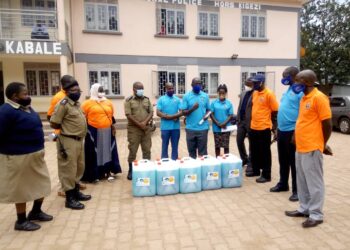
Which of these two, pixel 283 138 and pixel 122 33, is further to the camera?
pixel 122 33

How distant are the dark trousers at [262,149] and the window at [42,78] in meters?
10.4

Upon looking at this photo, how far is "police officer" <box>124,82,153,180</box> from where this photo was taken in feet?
17.8

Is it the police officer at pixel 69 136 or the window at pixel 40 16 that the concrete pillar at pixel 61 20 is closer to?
the window at pixel 40 16

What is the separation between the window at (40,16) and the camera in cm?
1234

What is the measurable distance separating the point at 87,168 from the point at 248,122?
121 inches

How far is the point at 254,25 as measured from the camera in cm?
1455

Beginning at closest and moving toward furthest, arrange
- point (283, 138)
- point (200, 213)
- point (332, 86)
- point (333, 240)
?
point (333, 240)
point (200, 213)
point (283, 138)
point (332, 86)

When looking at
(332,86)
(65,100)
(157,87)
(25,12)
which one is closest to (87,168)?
(65,100)

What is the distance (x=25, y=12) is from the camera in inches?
481

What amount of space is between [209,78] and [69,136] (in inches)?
429

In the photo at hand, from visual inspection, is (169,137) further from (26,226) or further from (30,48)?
(30,48)

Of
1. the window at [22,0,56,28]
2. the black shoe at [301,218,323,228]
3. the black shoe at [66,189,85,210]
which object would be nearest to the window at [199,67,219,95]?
the window at [22,0,56,28]

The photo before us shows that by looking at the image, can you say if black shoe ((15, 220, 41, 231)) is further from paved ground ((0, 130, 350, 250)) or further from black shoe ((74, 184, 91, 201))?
black shoe ((74, 184, 91, 201))

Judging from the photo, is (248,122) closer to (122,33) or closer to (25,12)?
(122,33)
